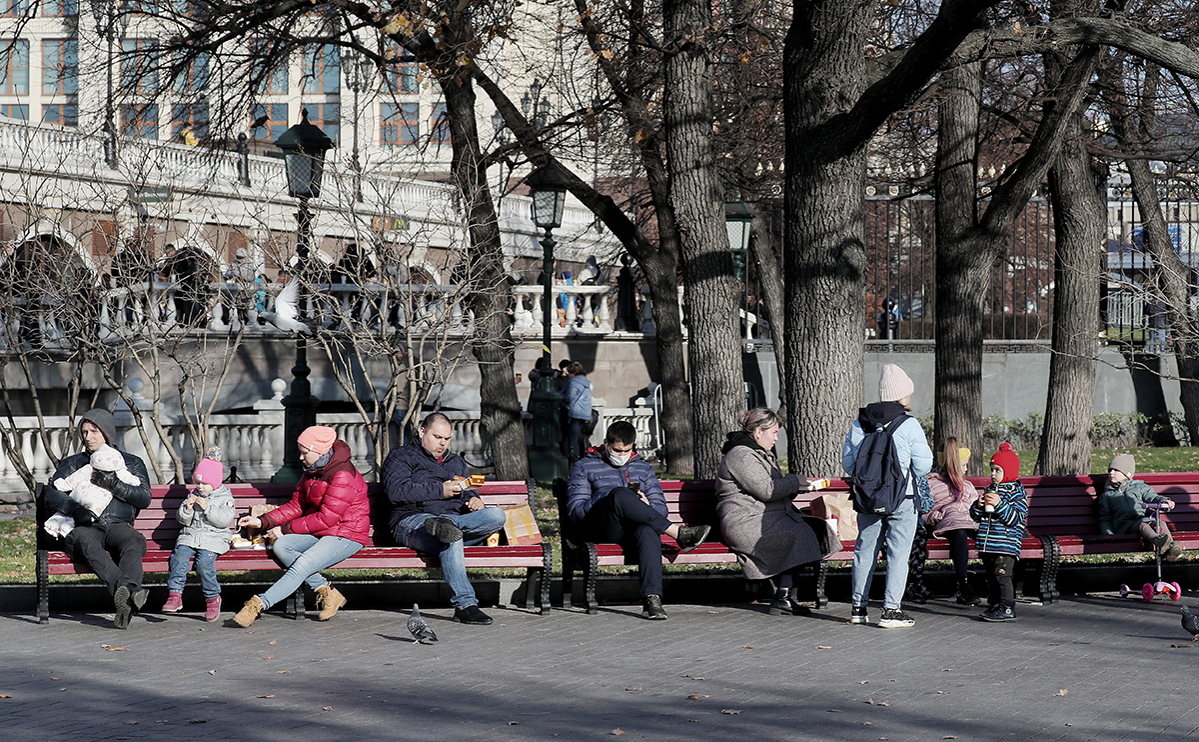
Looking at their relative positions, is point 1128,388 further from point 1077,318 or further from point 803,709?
point 803,709

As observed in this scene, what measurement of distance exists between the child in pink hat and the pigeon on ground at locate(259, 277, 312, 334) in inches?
183

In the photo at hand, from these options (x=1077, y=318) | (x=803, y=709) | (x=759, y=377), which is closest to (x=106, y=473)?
(x=803, y=709)

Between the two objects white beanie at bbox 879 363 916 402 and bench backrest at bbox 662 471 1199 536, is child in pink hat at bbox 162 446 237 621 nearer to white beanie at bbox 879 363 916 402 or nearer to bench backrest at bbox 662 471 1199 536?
bench backrest at bbox 662 471 1199 536

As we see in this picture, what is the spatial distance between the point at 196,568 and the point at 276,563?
48cm

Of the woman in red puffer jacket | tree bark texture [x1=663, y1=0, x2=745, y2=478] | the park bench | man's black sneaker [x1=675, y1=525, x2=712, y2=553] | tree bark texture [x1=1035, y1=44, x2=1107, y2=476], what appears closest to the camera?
the woman in red puffer jacket

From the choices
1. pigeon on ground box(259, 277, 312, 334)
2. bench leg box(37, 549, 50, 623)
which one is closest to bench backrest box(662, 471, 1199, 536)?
bench leg box(37, 549, 50, 623)

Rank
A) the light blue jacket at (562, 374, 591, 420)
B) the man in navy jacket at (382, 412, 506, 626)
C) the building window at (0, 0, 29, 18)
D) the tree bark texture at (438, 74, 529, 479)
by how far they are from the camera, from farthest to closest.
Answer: the light blue jacket at (562, 374, 591, 420), the tree bark texture at (438, 74, 529, 479), the building window at (0, 0, 29, 18), the man in navy jacket at (382, 412, 506, 626)

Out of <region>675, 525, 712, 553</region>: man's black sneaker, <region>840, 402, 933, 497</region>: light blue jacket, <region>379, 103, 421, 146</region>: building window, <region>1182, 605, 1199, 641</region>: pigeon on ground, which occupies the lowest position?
<region>1182, 605, 1199, 641</region>: pigeon on ground

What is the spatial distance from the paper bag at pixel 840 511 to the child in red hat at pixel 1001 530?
789 millimetres

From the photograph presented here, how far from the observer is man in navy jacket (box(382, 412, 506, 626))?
8734 mm

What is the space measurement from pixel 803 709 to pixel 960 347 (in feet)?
25.9

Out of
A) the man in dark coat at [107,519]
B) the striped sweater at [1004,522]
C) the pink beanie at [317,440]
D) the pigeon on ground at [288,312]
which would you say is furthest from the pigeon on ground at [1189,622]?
the pigeon on ground at [288,312]

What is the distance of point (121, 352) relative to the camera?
1409cm

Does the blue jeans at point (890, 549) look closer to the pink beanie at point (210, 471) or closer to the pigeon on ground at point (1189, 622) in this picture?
the pigeon on ground at point (1189, 622)
